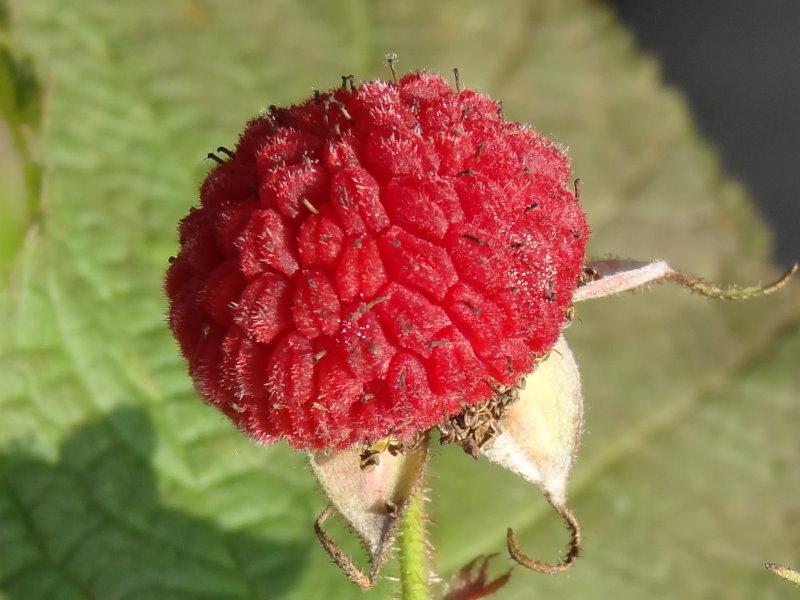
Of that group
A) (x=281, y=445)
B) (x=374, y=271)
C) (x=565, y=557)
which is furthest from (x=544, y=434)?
(x=281, y=445)

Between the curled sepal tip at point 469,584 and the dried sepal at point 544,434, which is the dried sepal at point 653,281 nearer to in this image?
the dried sepal at point 544,434

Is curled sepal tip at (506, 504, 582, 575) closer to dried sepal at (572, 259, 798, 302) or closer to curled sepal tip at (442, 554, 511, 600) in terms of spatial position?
curled sepal tip at (442, 554, 511, 600)

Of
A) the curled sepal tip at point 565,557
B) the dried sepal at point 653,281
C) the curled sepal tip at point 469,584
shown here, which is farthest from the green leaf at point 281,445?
the dried sepal at point 653,281

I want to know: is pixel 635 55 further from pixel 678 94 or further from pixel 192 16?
pixel 192 16

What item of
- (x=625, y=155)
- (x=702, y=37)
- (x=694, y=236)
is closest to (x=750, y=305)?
(x=694, y=236)

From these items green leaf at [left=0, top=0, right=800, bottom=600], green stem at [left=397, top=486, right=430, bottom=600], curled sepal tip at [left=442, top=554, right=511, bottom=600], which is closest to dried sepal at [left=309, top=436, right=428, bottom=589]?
green stem at [left=397, top=486, right=430, bottom=600]

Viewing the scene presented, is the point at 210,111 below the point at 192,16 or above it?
below
